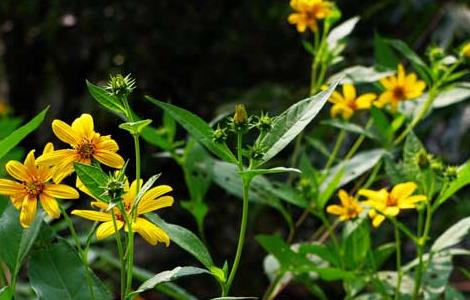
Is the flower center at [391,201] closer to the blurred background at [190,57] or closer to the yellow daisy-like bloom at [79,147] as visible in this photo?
the yellow daisy-like bloom at [79,147]

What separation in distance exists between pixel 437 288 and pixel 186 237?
0.35m

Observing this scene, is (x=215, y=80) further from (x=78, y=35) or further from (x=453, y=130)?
(x=453, y=130)

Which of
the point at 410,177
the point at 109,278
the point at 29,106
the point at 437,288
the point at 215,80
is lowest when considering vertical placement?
the point at 109,278

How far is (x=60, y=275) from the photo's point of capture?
629mm

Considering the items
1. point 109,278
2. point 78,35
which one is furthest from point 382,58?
point 78,35

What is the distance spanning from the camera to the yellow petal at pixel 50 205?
57 cm

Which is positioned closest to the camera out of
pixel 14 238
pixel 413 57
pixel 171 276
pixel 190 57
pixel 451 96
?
pixel 171 276

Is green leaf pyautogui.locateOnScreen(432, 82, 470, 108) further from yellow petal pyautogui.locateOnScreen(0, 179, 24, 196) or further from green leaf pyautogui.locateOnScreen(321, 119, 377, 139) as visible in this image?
yellow petal pyautogui.locateOnScreen(0, 179, 24, 196)

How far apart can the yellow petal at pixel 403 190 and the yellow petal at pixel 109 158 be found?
289 millimetres

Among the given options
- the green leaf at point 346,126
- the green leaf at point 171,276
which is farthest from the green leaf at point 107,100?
the green leaf at point 346,126

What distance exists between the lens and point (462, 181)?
761 mm

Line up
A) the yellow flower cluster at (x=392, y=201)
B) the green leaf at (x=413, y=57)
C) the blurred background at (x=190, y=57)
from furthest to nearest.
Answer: the blurred background at (x=190, y=57), the green leaf at (x=413, y=57), the yellow flower cluster at (x=392, y=201)

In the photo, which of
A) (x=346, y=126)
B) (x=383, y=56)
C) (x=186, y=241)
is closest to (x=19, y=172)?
(x=186, y=241)

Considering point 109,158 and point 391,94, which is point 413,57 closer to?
point 391,94
